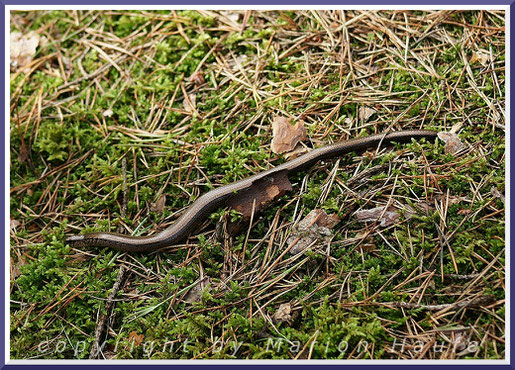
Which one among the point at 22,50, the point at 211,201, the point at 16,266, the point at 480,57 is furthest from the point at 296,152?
the point at 22,50

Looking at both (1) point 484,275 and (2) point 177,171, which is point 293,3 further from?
(1) point 484,275

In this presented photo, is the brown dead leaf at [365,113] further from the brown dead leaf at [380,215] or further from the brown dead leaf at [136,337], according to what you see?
the brown dead leaf at [136,337]

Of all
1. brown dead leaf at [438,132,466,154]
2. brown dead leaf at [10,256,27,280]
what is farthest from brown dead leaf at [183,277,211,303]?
brown dead leaf at [438,132,466,154]

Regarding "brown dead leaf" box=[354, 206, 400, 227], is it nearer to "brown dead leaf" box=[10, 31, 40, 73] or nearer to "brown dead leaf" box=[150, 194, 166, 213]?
"brown dead leaf" box=[150, 194, 166, 213]

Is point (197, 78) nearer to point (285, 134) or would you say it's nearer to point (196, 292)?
point (285, 134)

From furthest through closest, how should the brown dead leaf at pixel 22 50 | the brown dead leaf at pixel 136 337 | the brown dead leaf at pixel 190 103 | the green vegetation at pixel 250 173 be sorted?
the brown dead leaf at pixel 22 50 < the brown dead leaf at pixel 190 103 < the brown dead leaf at pixel 136 337 < the green vegetation at pixel 250 173

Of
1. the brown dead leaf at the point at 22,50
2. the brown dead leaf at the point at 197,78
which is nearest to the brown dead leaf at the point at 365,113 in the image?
the brown dead leaf at the point at 197,78
